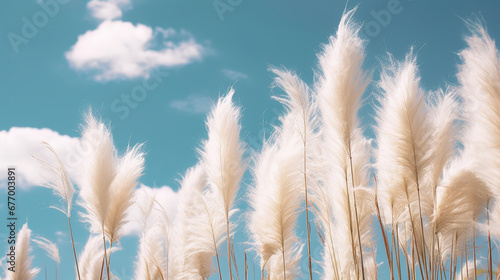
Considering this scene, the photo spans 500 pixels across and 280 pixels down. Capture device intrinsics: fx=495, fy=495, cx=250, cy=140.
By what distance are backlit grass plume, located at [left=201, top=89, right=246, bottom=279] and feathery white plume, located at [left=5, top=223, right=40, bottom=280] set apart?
2.65 meters

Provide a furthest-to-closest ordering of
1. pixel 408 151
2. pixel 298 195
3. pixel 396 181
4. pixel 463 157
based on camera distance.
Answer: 1. pixel 463 157
2. pixel 298 195
3. pixel 396 181
4. pixel 408 151

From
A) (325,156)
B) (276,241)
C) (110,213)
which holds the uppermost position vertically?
(325,156)

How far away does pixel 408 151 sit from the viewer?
2641 mm

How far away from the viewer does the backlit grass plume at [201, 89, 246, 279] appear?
3.06 m

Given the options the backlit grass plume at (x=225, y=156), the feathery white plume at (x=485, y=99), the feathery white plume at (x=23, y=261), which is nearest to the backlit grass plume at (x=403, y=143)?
the feathery white plume at (x=485, y=99)

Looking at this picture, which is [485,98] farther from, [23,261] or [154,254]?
[23,261]

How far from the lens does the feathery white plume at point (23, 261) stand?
4770 mm

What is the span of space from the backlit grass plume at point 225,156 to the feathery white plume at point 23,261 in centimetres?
265

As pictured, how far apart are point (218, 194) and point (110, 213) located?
0.70 metres

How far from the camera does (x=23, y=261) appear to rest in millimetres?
4801

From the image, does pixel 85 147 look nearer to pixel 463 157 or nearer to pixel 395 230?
pixel 395 230

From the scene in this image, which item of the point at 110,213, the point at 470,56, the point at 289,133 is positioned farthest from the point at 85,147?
the point at 470,56

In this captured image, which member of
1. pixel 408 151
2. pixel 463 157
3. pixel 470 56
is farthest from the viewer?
pixel 463 157

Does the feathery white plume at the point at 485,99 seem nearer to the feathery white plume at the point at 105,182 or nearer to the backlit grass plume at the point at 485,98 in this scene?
the backlit grass plume at the point at 485,98
